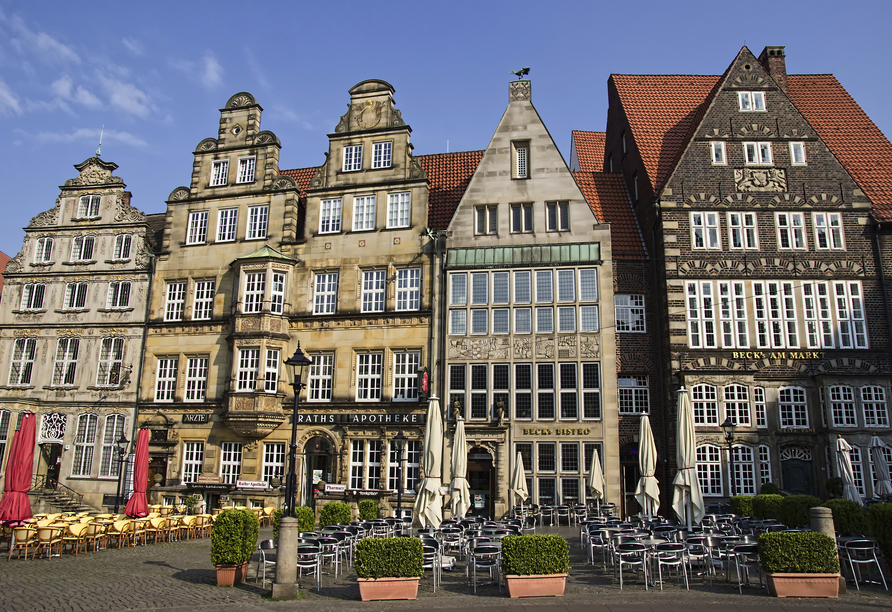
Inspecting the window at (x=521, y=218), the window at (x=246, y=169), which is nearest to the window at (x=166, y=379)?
the window at (x=246, y=169)

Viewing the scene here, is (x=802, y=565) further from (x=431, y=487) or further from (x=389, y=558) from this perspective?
(x=431, y=487)

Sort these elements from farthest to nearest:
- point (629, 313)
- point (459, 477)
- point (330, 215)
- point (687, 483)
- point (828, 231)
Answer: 1. point (330, 215)
2. point (629, 313)
3. point (828, 231)
4. point (459, 477)
5. point (687, 483)

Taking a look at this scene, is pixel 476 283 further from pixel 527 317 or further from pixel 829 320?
pixel 829 320

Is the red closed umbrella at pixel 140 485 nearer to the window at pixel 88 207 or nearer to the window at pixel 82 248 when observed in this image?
the window at pixel 82 248

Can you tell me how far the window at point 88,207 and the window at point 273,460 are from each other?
51.1 ft

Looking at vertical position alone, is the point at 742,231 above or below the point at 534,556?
above

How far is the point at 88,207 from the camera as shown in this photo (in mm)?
34812

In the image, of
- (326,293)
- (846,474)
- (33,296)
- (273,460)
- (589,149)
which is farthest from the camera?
(589,149)

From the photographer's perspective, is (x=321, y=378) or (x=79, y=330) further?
(x=79, y=330)

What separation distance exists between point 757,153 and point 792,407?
10991mm

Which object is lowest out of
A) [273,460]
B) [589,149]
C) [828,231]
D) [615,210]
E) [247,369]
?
[273,460]

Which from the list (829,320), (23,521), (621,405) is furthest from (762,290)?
(23,521)

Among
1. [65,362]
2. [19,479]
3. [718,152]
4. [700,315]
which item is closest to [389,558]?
[19,479]

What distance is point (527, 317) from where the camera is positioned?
28516 mm
